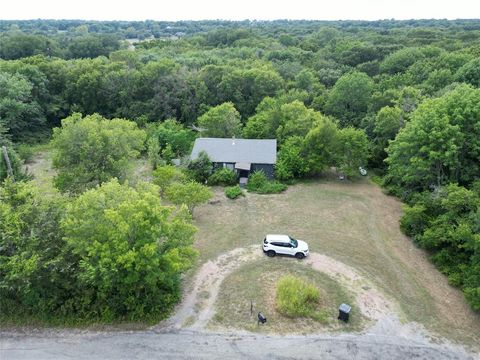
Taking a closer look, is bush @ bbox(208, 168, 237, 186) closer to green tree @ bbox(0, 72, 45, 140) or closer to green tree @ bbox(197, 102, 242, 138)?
green tree @ bbox(197, 102, 242, 138)

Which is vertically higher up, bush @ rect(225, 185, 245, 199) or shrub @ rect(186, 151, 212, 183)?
shrub @ rect(186, 151, 212, 183)

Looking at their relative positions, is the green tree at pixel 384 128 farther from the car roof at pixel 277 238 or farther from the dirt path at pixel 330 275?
the car roof at pixel 277 238

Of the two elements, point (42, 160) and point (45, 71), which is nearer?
point (42, 160)

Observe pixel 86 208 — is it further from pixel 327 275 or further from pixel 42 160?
pixel 42 160

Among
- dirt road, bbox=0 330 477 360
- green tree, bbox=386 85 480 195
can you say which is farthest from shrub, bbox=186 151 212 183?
dirt road, bbox=0 330 477 360

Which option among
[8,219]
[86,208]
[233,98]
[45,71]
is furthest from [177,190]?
[45,71]

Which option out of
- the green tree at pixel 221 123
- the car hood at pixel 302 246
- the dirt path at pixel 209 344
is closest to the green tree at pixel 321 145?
the green tree at pixel 221 123
